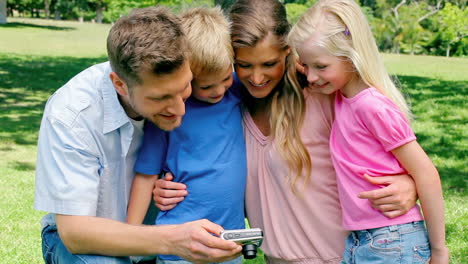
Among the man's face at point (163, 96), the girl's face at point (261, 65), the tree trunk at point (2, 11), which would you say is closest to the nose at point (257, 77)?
the girl's face at point (261, 65)

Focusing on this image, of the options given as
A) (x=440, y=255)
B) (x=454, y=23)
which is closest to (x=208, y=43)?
(x=440, y=255)

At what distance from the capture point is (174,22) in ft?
8.70

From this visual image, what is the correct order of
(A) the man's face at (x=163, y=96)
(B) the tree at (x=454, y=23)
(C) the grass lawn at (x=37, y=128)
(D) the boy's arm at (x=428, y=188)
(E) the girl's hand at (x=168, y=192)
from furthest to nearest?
(B) the tree at (x=454, y=23)
(C) the grass lawn at (x=37, y=128)
(E) the girl's hand at (x=168, y=192)
(D) the boy's arm at (x=428, y=188)
(A) the man's face at (x=163, y=96)

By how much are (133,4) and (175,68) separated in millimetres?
38240

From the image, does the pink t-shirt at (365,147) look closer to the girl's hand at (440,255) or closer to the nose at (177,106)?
the girl's hand at (440,255)

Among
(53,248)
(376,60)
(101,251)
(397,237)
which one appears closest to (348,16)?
(376,60)

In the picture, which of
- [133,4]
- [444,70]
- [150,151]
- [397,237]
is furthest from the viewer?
[133,4]

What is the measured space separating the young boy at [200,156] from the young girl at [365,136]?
448 mm

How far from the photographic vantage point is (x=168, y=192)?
287 cm

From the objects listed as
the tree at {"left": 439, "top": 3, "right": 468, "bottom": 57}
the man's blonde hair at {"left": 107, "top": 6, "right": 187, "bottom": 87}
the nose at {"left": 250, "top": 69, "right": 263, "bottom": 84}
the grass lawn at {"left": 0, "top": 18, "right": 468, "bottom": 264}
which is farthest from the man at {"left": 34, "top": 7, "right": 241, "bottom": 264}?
the tree at {"left": 439, "top": 3, "right": 468, "bottom": 57}

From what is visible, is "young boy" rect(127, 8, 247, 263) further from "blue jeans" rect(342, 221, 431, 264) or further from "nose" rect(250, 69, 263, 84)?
"blue jeans" rect(342, 221, 431, 264)

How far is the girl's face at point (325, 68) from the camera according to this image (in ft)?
9.17

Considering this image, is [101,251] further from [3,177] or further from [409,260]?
[3,177]

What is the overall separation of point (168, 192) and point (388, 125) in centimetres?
109
